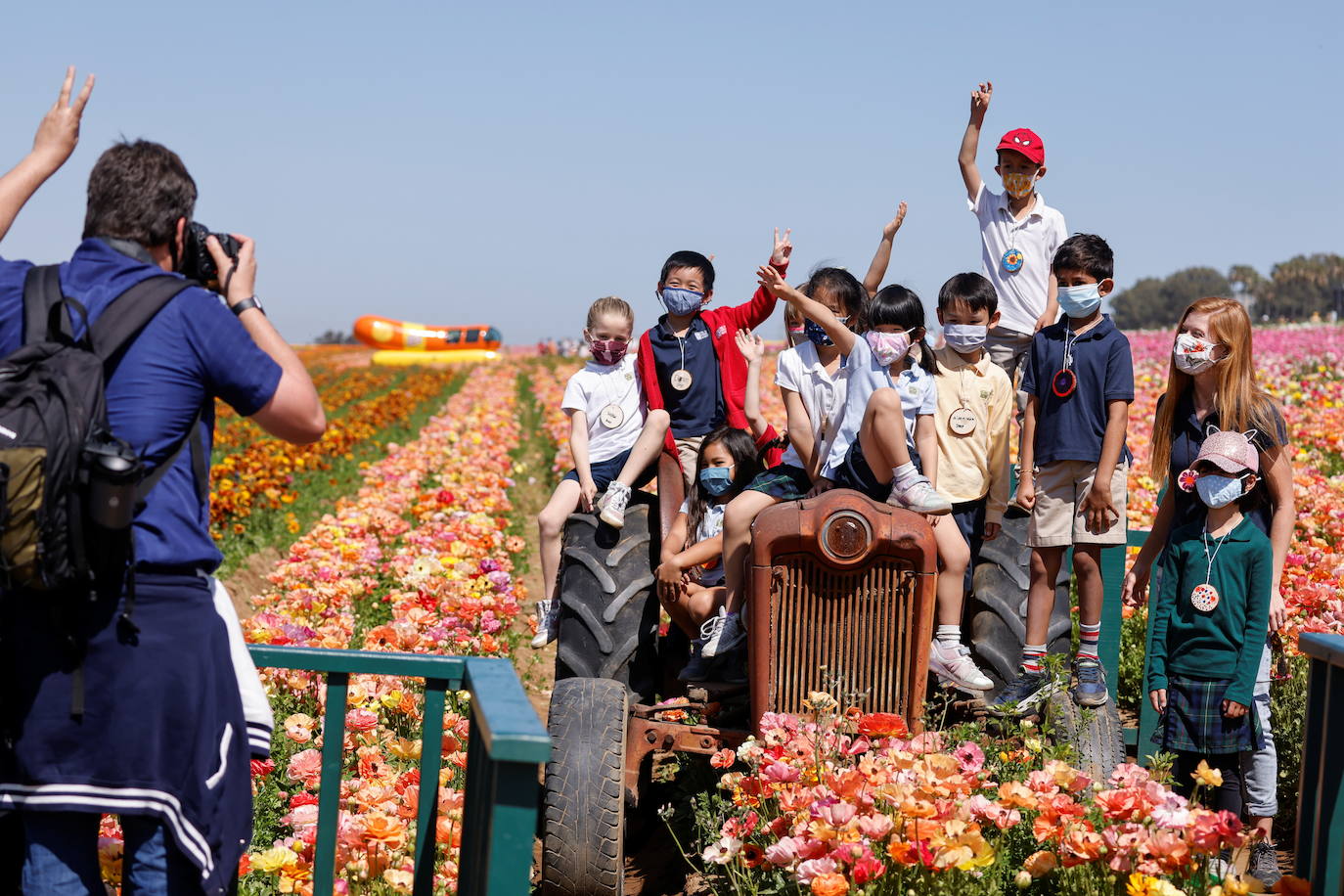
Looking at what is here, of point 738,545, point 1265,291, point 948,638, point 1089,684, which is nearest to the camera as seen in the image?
point 948,638

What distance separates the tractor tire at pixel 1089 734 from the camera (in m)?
4.48

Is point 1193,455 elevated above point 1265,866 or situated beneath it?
elevated above

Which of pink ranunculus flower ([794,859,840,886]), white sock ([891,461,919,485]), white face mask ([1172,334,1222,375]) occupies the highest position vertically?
white face mask ([1172,334,1222,375])

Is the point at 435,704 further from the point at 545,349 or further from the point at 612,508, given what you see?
the point at 545,349

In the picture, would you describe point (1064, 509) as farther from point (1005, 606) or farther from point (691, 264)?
point (691, 264)

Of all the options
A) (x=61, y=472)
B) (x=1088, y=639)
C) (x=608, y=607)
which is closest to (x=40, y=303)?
(x=61, y=472)

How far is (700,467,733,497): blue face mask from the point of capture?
202 inches

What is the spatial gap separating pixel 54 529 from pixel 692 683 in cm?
258

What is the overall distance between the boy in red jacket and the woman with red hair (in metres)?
1.95

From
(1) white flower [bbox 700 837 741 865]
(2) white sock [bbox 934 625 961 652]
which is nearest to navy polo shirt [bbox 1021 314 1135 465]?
(2) white sock [bbox 934 625 961 652]

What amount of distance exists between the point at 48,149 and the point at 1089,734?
144 inches

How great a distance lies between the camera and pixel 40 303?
278 centimetres

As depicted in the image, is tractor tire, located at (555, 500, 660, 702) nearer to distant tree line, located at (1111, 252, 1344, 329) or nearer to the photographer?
the photographer

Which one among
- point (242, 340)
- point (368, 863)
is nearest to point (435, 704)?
point (368, 863)
